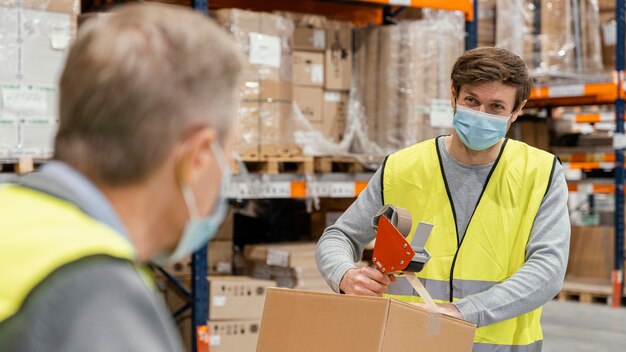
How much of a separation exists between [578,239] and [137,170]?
8.30m

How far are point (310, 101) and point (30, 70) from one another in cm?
183

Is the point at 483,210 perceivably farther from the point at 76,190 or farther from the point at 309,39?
the point at 309,39

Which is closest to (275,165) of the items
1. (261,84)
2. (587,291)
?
(261,84)

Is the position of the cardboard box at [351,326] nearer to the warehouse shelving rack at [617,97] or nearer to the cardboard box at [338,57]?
the cardboard box at [338,57]

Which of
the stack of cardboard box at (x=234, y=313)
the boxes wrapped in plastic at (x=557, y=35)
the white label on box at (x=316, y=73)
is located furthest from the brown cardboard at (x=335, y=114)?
the boxes wrapped in plastic at (x=557, y=35)

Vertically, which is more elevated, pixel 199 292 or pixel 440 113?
pixel 440 113

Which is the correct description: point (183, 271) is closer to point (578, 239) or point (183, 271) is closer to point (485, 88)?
point (485, 88)

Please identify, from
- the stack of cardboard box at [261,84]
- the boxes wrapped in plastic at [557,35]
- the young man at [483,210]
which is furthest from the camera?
the boxes wrapped in plastic at [557,35]

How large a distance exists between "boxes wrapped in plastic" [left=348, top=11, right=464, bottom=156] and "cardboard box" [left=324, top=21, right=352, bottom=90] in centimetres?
8

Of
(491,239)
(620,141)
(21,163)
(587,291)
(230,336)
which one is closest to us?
(491,239)

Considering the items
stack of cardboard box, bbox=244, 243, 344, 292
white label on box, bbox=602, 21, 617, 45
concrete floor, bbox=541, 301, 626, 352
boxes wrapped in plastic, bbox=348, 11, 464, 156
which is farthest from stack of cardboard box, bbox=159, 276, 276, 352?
white label on box, bbox=602, 21, 617, 45

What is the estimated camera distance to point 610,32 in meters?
8.17

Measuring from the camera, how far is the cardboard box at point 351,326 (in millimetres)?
2098

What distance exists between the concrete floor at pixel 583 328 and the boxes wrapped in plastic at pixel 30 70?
161 inches
